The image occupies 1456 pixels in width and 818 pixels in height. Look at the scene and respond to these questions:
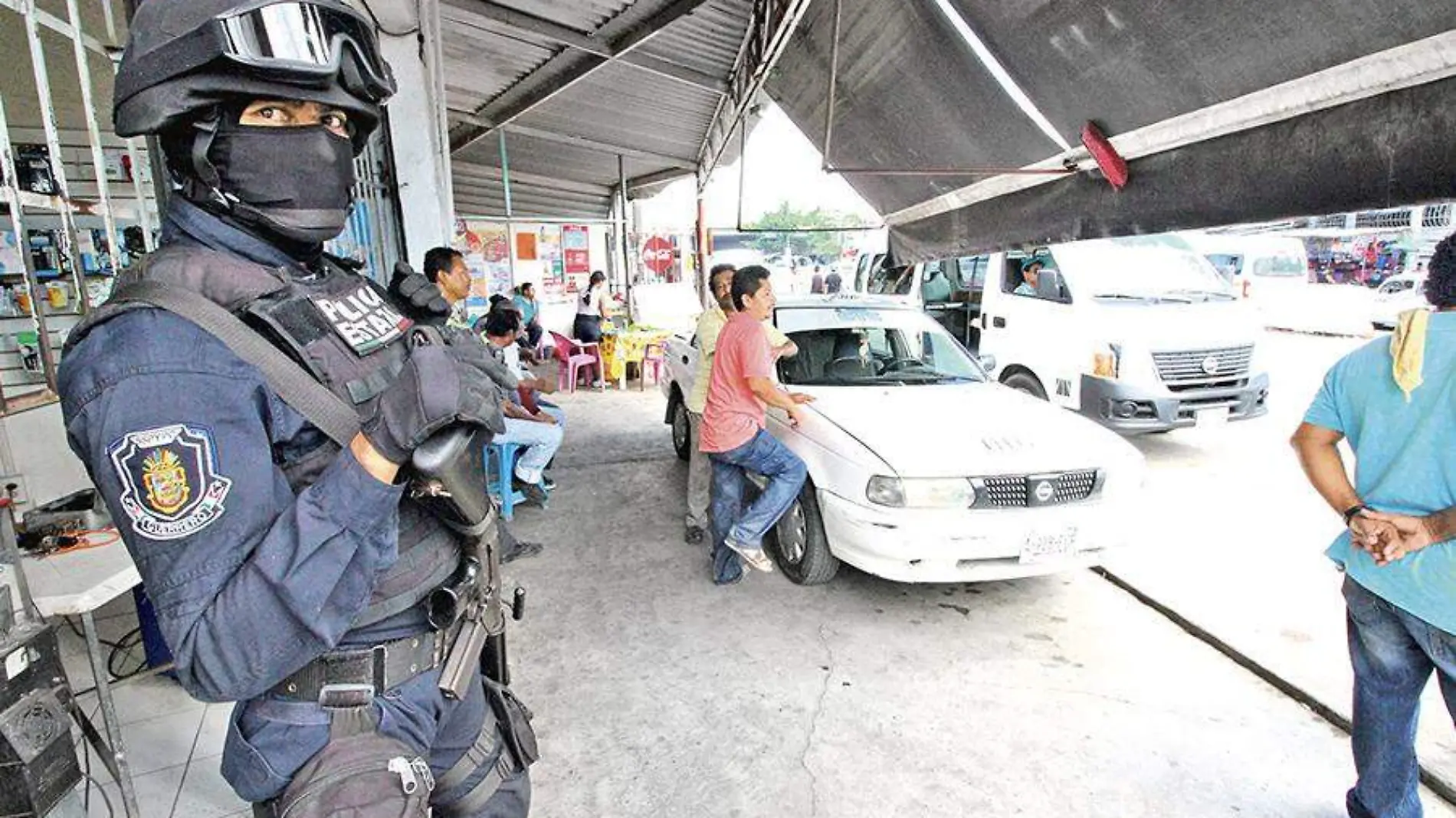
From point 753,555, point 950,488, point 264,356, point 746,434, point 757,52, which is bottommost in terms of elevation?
point 753,555

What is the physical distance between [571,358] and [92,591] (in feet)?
27.3

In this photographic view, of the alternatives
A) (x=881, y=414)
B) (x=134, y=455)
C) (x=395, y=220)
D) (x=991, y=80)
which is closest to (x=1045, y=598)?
(x=881, y=414)

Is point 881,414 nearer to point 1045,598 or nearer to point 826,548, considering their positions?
point 826,548

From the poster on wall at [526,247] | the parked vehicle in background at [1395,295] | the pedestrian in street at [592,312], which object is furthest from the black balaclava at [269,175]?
the parked vehicle in background at [1395,295]

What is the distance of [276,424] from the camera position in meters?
1.02

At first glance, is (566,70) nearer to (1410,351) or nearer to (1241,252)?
(1410,351)

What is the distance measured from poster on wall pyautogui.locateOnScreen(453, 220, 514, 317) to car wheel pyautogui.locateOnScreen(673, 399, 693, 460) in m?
5.08

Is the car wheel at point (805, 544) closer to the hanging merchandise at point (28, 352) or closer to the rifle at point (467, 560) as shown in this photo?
the rifle at point (467, 560)

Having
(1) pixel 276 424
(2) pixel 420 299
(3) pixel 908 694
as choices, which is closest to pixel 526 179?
(3) pixel 908 694

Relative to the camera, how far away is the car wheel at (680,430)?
6.14 m

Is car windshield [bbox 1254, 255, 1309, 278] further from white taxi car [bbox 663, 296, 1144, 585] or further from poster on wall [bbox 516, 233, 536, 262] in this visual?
white taxi car [bbox 663, 296, 1144, 585]

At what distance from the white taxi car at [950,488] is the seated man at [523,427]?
66.6 inches

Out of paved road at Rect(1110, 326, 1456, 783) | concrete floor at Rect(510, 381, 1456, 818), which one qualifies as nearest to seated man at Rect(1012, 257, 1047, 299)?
paved road at Rect(1110, 326, 1456, 783)

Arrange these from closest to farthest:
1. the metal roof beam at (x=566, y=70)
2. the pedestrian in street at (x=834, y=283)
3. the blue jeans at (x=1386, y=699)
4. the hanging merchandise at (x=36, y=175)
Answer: the blue jeans at (x=1386, y=699), the hanging merchandise at (x=36, y=175), the metal roof beam at (x=566, y=70), the pedestrian in street at (x=834, y=283)
